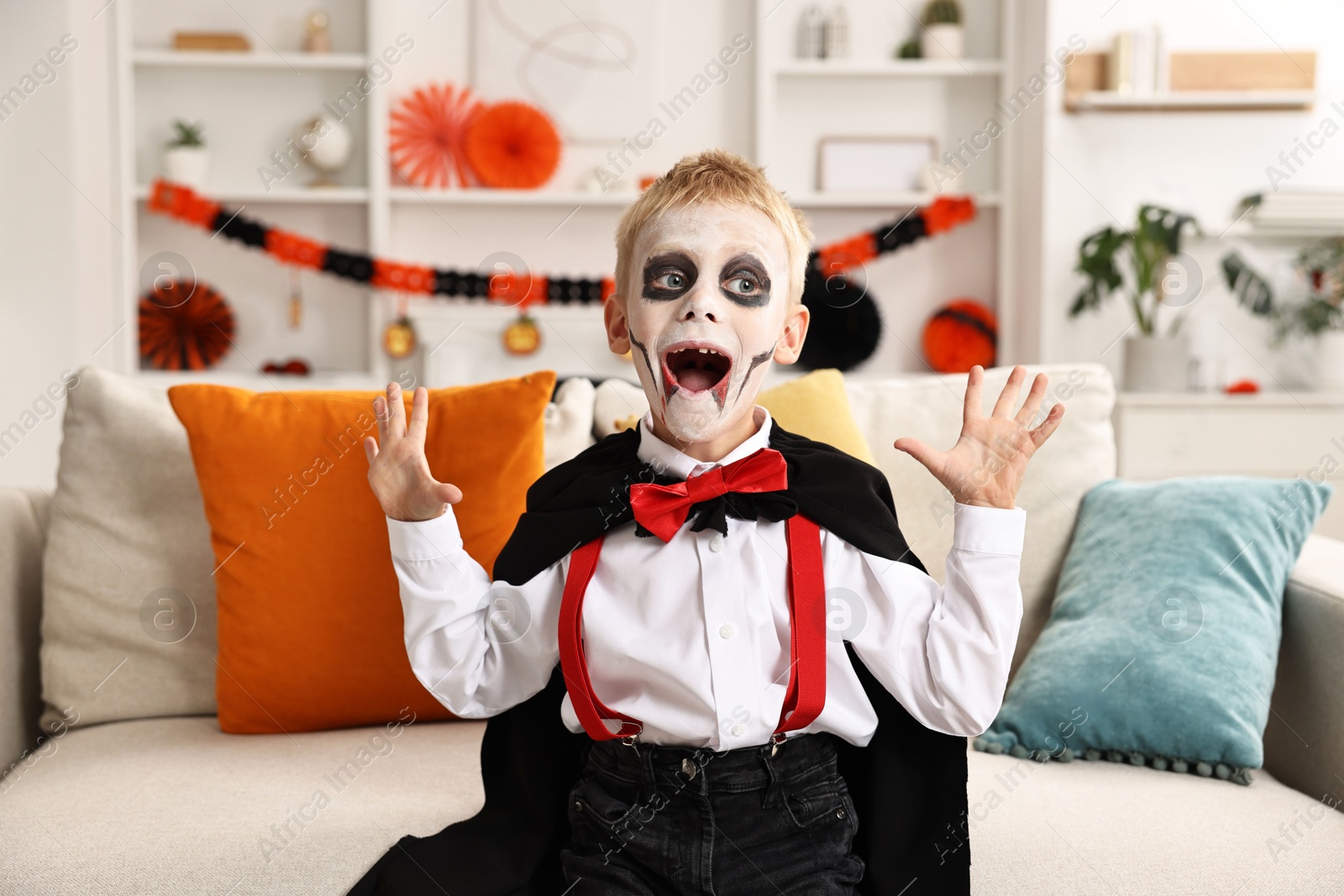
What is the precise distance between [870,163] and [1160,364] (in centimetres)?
138

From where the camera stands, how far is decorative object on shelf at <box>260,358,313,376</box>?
4117 mm

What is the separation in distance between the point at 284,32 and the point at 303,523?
3273mm

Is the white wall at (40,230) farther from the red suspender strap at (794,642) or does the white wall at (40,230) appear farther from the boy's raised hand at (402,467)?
the red suspender strap at (794,642)

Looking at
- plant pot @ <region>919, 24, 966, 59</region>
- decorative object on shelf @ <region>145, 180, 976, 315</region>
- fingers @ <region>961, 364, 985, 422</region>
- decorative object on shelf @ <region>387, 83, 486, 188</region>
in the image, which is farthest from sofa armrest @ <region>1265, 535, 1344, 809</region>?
decorative object on shelf @ <region>387, 83, 486, 188</region>

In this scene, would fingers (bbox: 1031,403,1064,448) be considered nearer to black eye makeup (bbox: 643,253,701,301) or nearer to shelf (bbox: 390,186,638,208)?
black eye makeup (bbox: 643,253,701,301)

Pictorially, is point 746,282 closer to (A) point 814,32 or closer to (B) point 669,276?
(B) point 669,276

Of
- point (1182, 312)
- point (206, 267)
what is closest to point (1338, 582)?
point (1182, 312)

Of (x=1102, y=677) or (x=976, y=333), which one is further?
(x=976, y=333)

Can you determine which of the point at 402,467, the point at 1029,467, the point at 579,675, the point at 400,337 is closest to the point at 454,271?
the point at 400,337

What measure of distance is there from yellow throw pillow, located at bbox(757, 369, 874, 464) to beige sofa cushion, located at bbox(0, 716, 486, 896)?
698 mm

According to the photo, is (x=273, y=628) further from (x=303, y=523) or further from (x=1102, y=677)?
(x=1102, y=677)

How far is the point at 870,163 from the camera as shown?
4293 millimetres

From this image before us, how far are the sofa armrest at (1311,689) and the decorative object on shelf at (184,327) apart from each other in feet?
12.6

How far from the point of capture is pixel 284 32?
418cm
